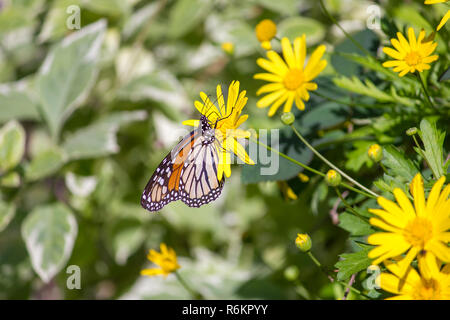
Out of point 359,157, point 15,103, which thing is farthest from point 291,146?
point 15,103

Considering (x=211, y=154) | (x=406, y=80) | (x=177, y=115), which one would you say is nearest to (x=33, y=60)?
(x=177, y=115)

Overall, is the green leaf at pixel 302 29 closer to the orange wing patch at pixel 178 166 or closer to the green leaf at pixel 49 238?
the orange wing patch at pixel 178 166

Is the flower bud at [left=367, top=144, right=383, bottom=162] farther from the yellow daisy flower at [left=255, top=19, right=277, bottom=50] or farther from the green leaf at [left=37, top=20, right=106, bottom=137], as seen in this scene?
the green leaf at [left=37, top=20, right=106, bottom=137]

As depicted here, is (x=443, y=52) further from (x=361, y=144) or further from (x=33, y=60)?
(x=33, y=60)

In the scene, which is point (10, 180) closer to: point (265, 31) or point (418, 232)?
point (265, 31)

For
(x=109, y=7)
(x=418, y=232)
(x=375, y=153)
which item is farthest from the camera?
(x=109, y=7)

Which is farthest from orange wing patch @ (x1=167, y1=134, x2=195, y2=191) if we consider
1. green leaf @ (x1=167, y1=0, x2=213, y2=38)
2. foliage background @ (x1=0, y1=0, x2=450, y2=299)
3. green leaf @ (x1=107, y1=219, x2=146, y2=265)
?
green leaf @ (x1=167, y1=0, x2=213, y2=38)

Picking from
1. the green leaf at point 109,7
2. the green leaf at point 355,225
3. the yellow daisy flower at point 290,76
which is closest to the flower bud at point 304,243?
the green leaf at point 355,225

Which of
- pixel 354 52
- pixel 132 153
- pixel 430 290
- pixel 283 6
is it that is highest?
pixel 283 6
